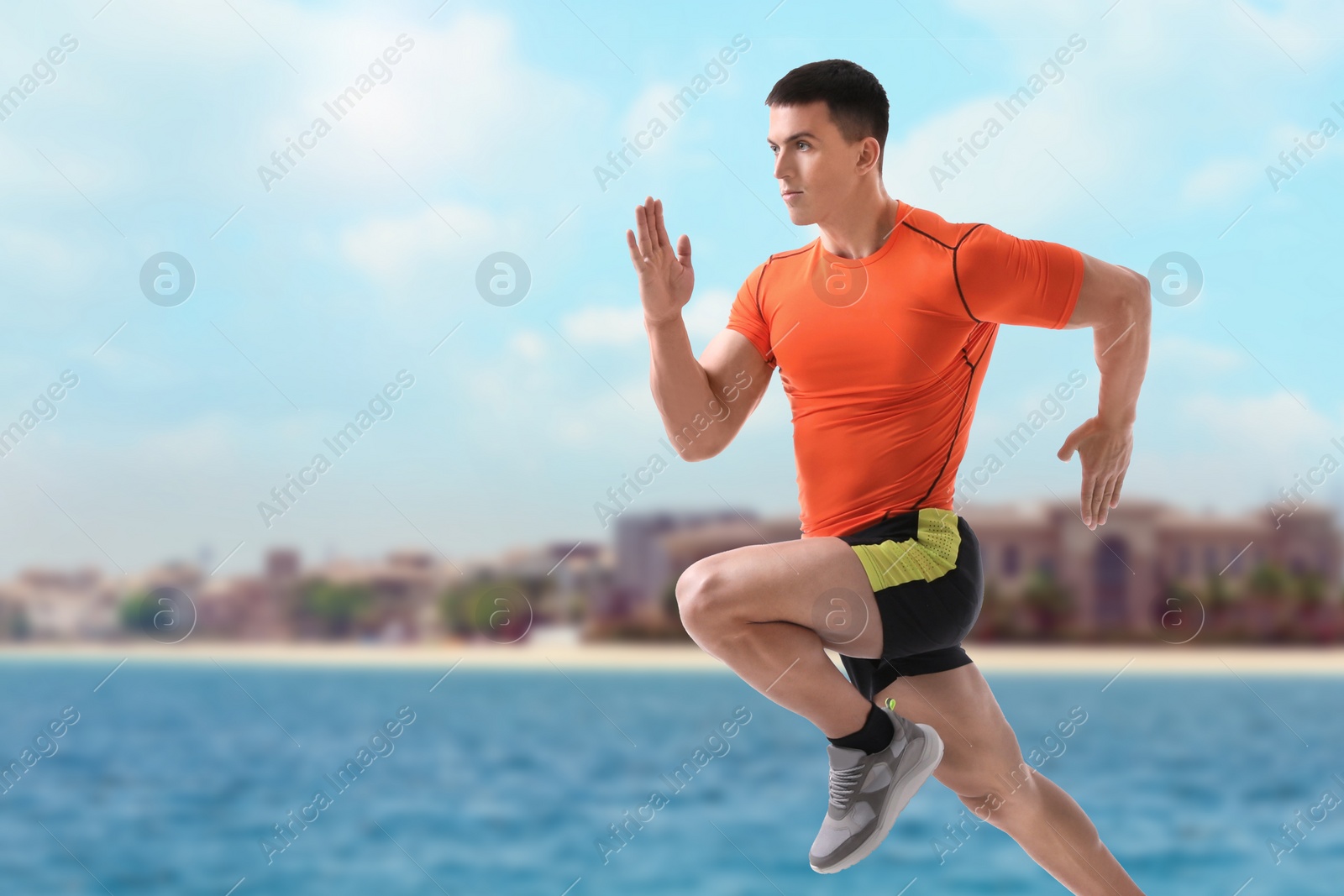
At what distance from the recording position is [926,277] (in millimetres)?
2385

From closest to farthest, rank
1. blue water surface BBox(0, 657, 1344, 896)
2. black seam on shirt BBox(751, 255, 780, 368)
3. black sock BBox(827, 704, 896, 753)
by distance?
Result: black sock BBox(827, 704, 896, 753) → black seam on shirt BBox(751, 255, 780, 368) → blue water surface BBox(0, 657, 1344, 896)

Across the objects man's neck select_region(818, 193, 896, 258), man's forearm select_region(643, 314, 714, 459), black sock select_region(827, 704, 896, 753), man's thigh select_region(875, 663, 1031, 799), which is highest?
man's neck select_region(818, 193, 896, 258)

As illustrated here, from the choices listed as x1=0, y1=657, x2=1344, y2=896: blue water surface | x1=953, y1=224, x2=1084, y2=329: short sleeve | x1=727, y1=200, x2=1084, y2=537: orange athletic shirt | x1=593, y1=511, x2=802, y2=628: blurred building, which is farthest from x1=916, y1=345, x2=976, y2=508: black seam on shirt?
x1=593, y1=511, x2=802, y2=628: blurred building

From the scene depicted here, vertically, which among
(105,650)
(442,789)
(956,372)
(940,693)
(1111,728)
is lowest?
(105,650)

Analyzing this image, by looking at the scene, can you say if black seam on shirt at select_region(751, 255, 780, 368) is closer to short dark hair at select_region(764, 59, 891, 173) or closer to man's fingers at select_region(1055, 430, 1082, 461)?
short dark hair at select_region(764, 59, 891, 173)

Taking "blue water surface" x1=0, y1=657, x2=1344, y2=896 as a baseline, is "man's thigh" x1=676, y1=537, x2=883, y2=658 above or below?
above

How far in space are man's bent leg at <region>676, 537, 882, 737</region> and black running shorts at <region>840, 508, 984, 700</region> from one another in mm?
39

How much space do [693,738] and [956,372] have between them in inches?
841

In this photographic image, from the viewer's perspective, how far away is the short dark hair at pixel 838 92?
93.3 inches

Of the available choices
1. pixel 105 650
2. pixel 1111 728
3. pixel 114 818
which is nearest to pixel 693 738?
pixel 1111 728

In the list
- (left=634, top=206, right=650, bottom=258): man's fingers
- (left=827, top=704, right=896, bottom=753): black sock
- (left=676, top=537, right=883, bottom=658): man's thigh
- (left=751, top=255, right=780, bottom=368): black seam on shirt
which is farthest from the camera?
(left=751, top=255, right=780, bottom=368): black seam on shirt

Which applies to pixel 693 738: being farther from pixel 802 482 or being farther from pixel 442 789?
pixel 802 482

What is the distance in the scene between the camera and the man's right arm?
96.6 inches

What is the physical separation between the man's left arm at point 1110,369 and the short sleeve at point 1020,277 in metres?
0.03
